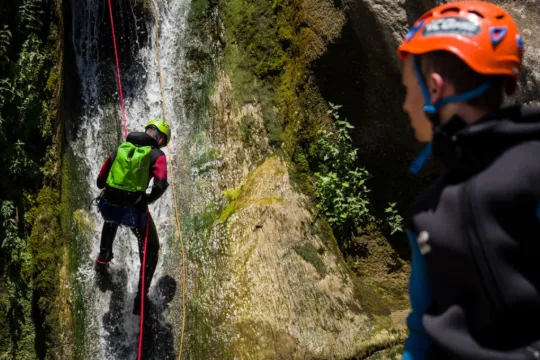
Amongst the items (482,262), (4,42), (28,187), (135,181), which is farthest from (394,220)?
(482,262)

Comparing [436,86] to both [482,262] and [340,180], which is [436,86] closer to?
[482,262]

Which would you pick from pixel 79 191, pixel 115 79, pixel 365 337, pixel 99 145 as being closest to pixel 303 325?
pixel 365 337

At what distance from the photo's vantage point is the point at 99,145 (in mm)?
8789

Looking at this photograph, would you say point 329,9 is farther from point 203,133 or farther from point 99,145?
point 99,145

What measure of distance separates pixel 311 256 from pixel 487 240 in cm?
537

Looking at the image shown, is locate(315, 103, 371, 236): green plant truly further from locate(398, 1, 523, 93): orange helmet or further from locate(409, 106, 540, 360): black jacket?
locate(409, 106, 540, 360): black jacket

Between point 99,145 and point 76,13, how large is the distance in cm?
265

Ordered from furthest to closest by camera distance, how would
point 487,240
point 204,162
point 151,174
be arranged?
point 204,162 → point 151,174 → point 487,240

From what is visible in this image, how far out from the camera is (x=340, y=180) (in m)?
7.73

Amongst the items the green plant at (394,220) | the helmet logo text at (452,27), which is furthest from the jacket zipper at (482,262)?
the green plant at (394,220)

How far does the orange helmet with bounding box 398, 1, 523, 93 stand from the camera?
174 cm

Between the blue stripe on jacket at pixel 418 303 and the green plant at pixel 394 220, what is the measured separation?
6090 millimetres

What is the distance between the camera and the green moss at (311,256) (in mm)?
6809

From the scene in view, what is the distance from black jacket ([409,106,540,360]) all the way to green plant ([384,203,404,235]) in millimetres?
6253
